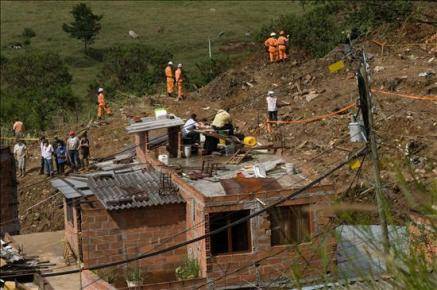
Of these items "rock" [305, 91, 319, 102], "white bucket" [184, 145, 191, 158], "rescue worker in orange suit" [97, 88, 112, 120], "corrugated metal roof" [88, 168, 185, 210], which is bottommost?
"rescue worker in orange suit" [97, 88, 112, 120]

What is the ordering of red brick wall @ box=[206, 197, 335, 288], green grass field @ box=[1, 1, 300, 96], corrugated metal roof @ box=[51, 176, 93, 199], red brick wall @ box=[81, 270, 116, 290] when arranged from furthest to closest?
green grass field @ box=[1, 1, 300, 96]
corrugated metal roof @ box=[51, 176, 93, 199]
red brick wall @ box=[206, 197, 335, 288]
red brick wall @ box=[81, 270, 116, 290]

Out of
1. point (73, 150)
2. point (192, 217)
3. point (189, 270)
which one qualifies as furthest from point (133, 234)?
point (73, 150)

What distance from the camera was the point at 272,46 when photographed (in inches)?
1452

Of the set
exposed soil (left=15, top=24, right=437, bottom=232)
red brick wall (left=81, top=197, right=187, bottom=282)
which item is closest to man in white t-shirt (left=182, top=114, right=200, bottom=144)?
exposed soil (left=15, top=24, right=437, bottom=232)

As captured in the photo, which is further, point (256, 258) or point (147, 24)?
point (147, 24)

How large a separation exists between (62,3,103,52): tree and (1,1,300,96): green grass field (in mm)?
765

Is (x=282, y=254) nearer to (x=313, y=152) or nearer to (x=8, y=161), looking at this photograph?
(x=313, y=152)

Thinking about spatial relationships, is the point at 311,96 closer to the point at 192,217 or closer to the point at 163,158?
the point at 163,158

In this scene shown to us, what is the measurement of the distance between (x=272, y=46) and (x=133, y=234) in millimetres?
17865

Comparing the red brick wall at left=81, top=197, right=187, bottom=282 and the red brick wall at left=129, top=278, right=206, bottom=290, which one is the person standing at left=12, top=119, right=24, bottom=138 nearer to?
the red brick wall at left=81, top=197, right=187, bottom=282

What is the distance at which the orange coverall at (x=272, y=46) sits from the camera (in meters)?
36.7

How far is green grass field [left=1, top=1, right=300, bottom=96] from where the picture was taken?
211 feet

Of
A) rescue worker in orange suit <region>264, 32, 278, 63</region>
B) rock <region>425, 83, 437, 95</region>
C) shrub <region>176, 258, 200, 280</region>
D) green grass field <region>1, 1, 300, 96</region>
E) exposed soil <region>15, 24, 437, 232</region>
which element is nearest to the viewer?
shrub <region>176, 258, 200, 280</region>

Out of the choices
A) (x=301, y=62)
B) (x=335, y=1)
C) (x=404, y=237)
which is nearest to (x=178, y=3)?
(x=335, y=1)
